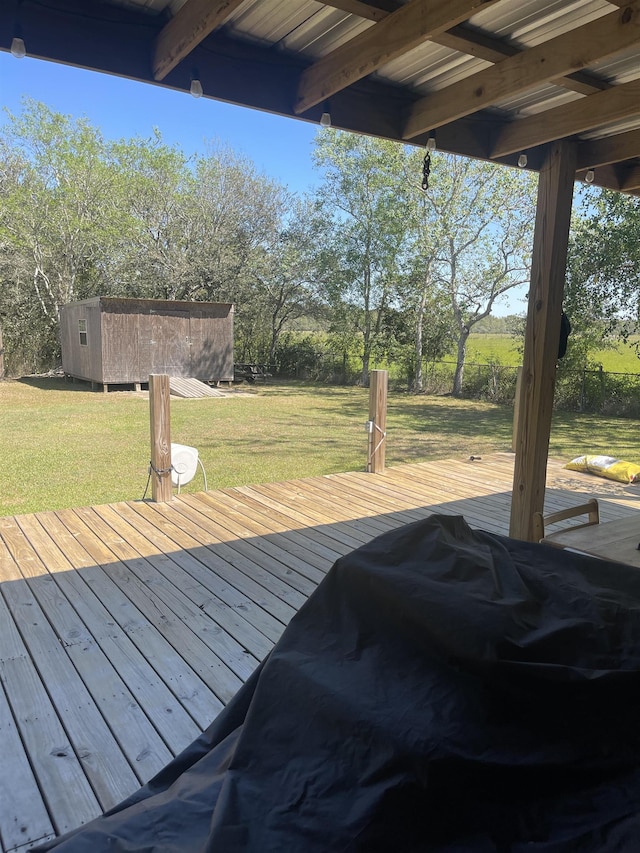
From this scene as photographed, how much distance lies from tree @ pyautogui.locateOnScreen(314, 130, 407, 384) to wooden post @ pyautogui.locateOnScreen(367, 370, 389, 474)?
11.6 meters

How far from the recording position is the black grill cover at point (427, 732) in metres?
0.86

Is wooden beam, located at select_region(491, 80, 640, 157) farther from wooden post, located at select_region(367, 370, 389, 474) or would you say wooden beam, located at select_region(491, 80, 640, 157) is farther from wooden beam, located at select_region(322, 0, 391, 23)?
wooden post, located at select_region(367, 370, 389, 474)

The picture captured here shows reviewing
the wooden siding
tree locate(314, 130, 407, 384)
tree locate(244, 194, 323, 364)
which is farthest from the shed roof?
tree locate(244, 194, 323, 364)

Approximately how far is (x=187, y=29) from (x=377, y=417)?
3737mm

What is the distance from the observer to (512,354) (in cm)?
1518

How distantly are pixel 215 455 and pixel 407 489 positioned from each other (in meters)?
3.14

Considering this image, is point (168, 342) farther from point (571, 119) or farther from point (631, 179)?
point (571, 119)

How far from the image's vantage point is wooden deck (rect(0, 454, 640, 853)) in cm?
174

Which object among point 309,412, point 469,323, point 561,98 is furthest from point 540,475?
point 469,323

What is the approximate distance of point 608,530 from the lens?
7.47ft

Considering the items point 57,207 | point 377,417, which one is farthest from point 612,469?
point 57,207

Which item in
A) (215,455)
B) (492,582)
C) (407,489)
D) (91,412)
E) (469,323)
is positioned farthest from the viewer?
(469,323)

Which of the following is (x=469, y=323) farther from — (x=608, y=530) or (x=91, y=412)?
(x=608, y=530)

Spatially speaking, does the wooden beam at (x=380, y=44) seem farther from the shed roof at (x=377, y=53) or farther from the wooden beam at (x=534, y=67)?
the wooden beam at (x=534, y=67)
